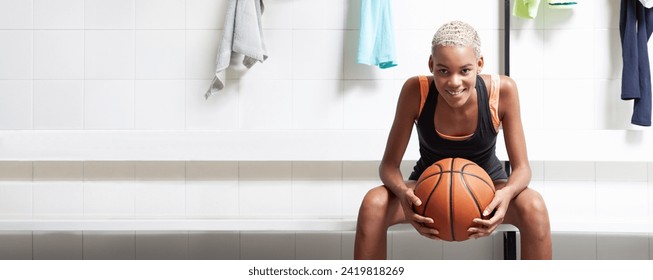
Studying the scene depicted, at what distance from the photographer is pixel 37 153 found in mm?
2826

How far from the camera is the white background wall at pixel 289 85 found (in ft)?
9.70

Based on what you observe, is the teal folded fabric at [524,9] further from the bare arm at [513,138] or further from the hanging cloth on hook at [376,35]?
the bare arm at [513,138]

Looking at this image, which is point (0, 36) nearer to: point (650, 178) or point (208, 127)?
point (208, 127)

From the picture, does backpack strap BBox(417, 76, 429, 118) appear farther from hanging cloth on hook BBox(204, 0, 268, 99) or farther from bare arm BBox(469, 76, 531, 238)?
hanging cloth on hook BBox(204, 0, 268, 99)

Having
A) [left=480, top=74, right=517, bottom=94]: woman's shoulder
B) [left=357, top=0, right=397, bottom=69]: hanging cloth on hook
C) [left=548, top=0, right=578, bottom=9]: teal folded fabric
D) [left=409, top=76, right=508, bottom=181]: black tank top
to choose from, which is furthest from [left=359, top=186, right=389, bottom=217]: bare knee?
[left=548, top=0, right=578, bottom=9]: teal folded fabric

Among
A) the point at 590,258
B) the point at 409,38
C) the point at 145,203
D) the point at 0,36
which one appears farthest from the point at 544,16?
the point at 0,36

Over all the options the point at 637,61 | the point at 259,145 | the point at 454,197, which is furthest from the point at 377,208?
the point at 637,61

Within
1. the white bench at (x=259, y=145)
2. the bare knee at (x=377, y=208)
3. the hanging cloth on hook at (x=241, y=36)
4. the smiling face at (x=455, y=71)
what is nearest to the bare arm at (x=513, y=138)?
the smiling face at (x=455, y=71)

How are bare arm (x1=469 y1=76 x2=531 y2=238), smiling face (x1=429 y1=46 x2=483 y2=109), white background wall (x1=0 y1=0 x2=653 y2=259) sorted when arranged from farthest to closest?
1. white background wall (x1=0 y1=0 x2=653 y2=259)
2. bare arm (x1=469 y1=76 x2=531 y2=238)
3. smiling face (x1=429 y1=46 x2=483 y2=109)

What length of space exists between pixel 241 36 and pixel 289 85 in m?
0.33

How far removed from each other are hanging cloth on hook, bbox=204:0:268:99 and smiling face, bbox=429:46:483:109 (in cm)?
99

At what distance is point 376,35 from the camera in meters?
2.84

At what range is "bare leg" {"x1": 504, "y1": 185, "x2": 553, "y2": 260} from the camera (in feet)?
6.31

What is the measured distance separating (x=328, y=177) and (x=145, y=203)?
33.9 inches
